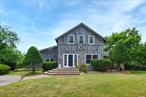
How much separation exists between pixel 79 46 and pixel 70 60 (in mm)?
2437

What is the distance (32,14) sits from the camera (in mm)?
21266

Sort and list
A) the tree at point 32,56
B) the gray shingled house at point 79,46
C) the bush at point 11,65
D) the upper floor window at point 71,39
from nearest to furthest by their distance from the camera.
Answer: the tree at point 32,56 → the gray shingled house at point 79,46 → the upper floor window at point 71,39 → the bush at point 11,65

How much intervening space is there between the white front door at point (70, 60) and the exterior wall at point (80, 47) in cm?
44

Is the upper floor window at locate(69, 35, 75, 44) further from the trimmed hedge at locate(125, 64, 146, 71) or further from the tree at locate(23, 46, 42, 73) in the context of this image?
the trimmed hedge at locate(125, 64, 146, 71)

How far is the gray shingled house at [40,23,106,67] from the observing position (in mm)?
29516

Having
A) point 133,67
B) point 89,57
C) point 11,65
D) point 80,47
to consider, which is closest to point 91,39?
point 80,47

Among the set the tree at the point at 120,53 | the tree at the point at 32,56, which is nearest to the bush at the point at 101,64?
the tree at the point at 120,53

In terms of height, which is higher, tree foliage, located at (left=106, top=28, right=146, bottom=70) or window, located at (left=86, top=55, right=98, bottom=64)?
tree foliage, located at (left=106, top=28, right=146, bottom=70)

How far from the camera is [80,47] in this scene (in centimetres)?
2983

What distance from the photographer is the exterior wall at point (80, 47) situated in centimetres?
2969

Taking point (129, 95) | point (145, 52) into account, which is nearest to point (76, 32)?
point (145, 52)

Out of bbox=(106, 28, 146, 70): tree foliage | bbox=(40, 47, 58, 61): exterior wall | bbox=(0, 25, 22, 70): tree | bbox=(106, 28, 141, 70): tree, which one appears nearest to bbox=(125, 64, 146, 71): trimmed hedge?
bbox=(106, 28, 146, 70): tree foliage

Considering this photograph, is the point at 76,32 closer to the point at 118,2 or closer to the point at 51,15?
the point at 51,15

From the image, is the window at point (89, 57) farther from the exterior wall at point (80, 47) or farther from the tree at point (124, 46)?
the tree at point (124, 46)
